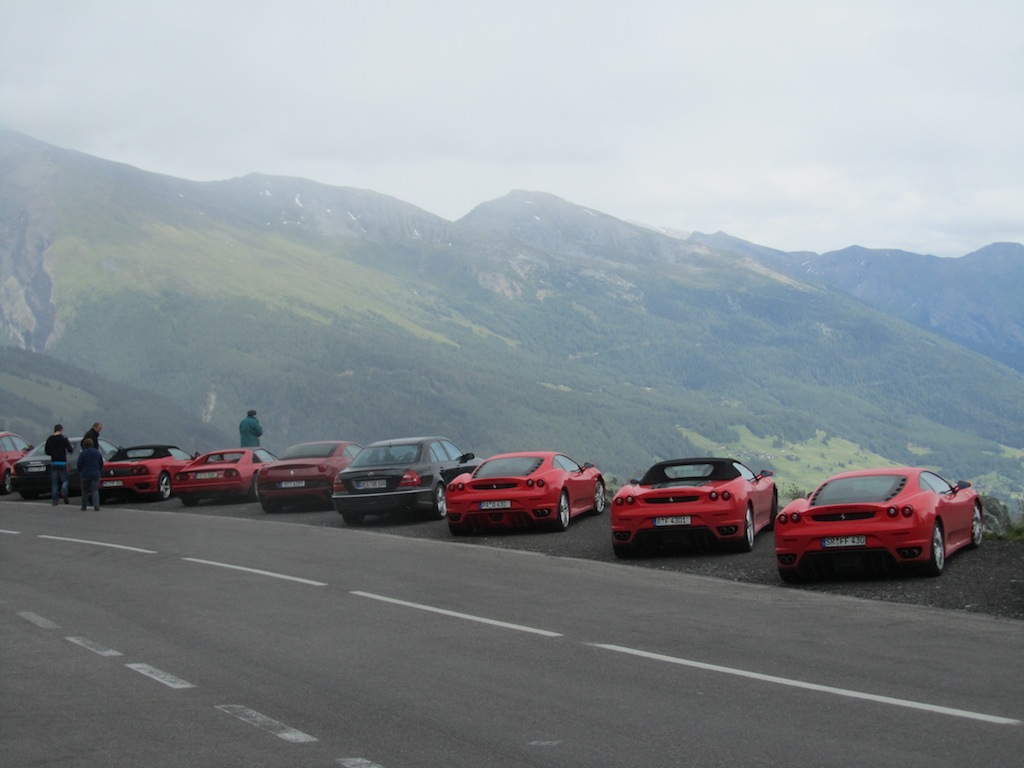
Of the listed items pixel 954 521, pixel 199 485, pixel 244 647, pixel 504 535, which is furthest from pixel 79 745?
pixel 199 485

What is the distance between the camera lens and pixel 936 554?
13547mm

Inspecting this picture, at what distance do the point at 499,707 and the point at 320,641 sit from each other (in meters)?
2.97

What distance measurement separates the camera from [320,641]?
10031 mm

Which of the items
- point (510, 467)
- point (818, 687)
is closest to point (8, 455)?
point (510, 467)

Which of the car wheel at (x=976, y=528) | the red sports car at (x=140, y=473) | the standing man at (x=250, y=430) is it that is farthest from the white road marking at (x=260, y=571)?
the standing man at (x=250, y=430)

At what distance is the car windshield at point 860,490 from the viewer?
45.3 ft

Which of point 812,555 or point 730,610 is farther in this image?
point 812,555

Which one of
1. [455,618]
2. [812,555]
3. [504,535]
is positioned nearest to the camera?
[455,618]

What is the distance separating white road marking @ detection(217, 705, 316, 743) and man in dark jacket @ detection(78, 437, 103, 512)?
64.4ft

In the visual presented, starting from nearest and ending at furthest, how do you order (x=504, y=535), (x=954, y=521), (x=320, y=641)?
(x=320, y=641) → (x=954, y=521) → (x=504, y=535)

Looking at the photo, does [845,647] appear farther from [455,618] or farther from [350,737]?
[350,737]

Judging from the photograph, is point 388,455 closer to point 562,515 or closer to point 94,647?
point 562,515

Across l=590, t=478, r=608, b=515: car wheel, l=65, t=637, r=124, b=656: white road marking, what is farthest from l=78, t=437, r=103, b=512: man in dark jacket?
l=65, t=637, r=124, b=656: white road marking

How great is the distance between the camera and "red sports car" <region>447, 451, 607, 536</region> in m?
19.4
